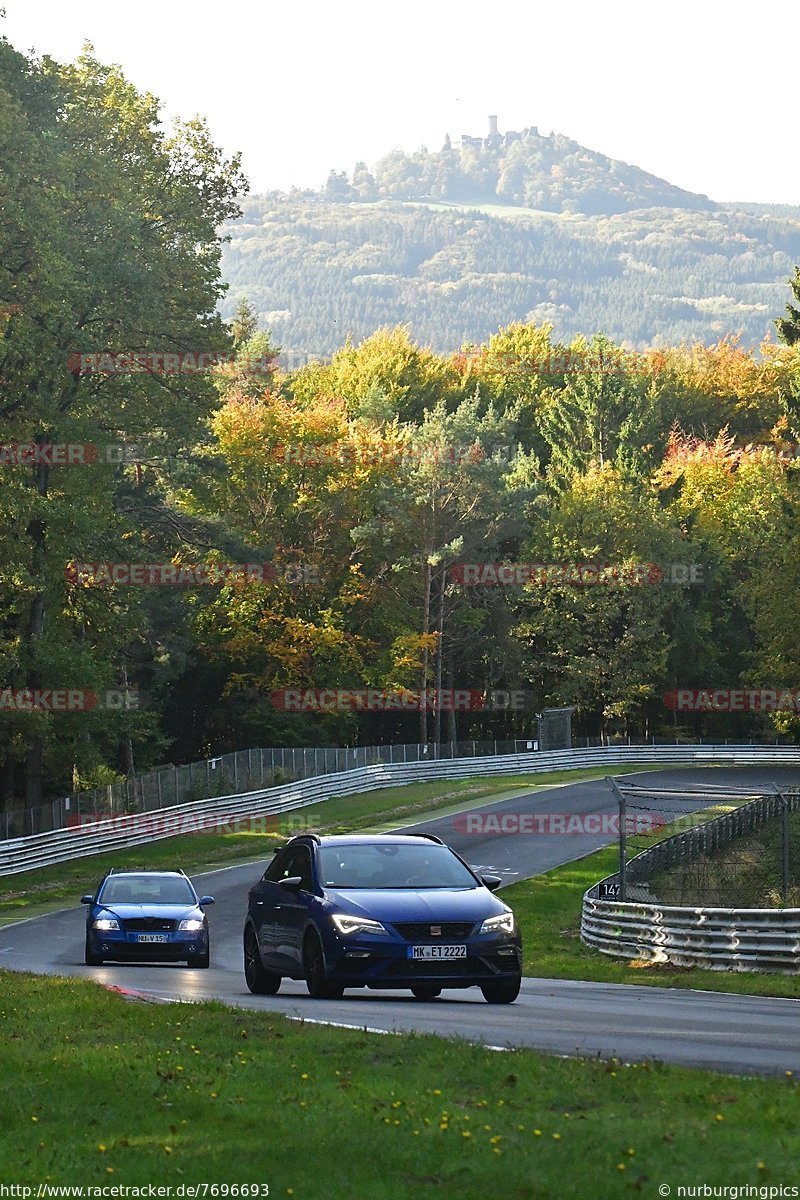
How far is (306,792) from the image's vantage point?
60969mm

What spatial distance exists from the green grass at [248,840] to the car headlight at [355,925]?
2036 cm

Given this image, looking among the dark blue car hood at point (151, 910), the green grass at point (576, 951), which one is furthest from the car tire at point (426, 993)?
the dark blue car hood at point (151, 910)

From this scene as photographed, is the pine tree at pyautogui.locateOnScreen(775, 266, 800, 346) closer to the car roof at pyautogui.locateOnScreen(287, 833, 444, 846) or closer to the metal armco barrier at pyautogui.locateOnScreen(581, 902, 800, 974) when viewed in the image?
the metal armco barrier at pyautogui.locateOnScreen(581, 902, 800, 974)

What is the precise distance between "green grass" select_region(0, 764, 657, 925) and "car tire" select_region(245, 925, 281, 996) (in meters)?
17.6

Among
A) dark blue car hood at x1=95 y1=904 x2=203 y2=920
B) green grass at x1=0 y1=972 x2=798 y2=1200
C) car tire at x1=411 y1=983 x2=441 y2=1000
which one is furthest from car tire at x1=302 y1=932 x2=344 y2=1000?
dark blue car hood at x1=95 y1=904 x2=203 y2=920

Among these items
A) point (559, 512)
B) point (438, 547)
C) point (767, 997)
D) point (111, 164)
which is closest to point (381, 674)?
point (438, 547)

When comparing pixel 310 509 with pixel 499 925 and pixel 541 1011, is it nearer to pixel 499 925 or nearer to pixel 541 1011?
pixel 499 925

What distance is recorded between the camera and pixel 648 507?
86875 millimetres

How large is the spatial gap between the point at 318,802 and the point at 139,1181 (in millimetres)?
53887

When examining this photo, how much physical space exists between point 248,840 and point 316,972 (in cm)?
3592

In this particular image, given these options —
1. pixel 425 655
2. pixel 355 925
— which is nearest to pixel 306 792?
pixel 425 655

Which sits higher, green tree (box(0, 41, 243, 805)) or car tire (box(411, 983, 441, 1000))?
green tree (box(0, 41, 243, 805))

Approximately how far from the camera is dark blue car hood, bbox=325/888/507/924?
16.0 m

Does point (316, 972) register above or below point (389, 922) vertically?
below
